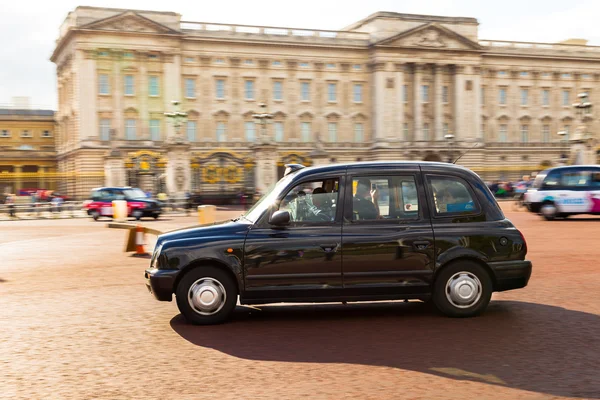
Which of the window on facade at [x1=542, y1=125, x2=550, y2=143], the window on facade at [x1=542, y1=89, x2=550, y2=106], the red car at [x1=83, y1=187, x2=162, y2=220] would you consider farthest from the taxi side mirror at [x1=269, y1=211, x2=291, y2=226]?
the window on facade at [x1=542, y1=89, x2=550, y2=106]

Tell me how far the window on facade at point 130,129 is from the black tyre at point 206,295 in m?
63.8

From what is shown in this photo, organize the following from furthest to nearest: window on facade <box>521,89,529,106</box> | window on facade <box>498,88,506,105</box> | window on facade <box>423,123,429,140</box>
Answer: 1. window on facade <box>521,89,529,106</box>
2. window on facade <box>498,88,506,105</box>
3. window on facade <box>423,123,429,140</box>

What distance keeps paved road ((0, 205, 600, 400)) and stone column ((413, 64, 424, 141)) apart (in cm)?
7085

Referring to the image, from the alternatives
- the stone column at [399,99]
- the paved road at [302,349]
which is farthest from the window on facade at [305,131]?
the paved road at [302,349]

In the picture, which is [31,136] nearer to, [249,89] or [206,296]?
[249,89]

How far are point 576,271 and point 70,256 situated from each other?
10.3m

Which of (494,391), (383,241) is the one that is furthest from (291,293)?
(494,391)

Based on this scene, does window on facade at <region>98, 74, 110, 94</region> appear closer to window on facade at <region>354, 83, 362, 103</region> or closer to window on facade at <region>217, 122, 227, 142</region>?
window on facade at <region>217, 122, 227, 142</region>

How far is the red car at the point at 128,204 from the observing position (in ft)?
106

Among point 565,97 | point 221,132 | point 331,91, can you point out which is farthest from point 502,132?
point 221,132

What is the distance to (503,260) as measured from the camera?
746 centimetres

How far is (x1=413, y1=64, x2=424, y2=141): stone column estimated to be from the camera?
7975 centimetres

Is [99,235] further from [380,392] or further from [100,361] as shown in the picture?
[380,392]

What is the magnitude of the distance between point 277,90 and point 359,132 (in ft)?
34.8
